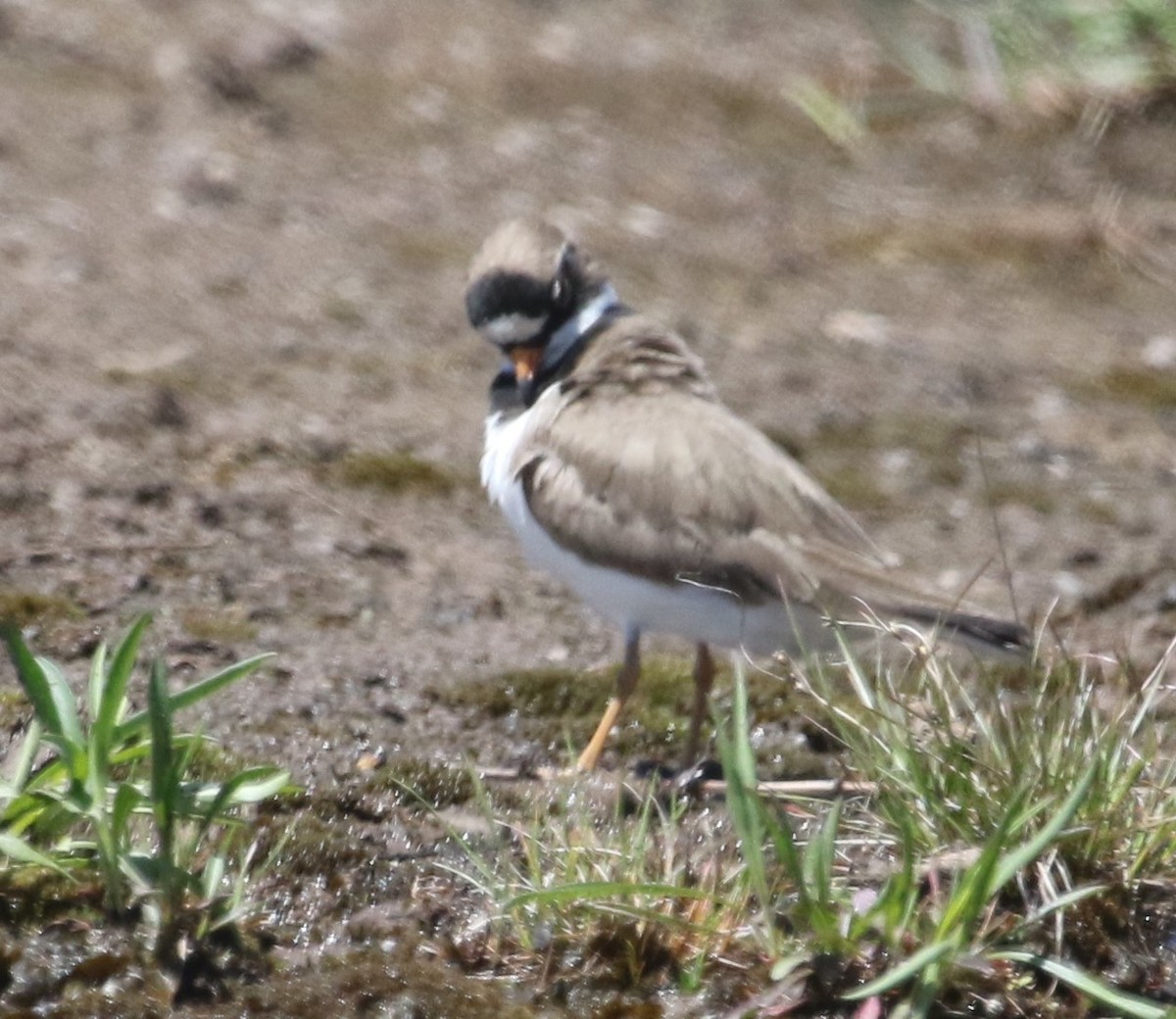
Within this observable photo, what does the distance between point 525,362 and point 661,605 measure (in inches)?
34.8

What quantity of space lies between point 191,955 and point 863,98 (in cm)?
679

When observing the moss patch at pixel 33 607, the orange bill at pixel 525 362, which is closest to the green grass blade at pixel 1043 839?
the orange bill at pixel 525 362

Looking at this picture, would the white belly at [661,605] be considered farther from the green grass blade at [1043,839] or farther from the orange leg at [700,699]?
the green grass blade at [1043,839]

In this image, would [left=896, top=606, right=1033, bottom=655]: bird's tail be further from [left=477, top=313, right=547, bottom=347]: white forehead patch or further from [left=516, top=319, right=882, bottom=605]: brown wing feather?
[left=477, top=313, right=547, bottom=347]: white forehead patch

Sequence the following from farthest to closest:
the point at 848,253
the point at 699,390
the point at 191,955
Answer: the point at 848,253
the point at 699,390
the point at 191,955

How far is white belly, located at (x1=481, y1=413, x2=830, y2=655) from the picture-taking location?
4871 mm

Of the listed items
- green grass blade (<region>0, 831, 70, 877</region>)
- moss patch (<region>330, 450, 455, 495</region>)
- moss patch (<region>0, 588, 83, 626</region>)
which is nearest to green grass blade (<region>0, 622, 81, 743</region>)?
green grass blade (<region>0, 831, 70, 877</region>)

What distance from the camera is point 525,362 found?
5.46m

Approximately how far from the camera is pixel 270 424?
6703 mm

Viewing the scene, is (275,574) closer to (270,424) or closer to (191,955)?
(270,424)

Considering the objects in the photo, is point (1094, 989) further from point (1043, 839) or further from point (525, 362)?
point (525, 362)

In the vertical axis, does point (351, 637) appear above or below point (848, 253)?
below

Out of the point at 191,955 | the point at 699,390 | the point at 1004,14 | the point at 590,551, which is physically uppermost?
the point at 1004,14

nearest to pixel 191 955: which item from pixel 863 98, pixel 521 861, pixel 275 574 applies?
pixel 521 861
